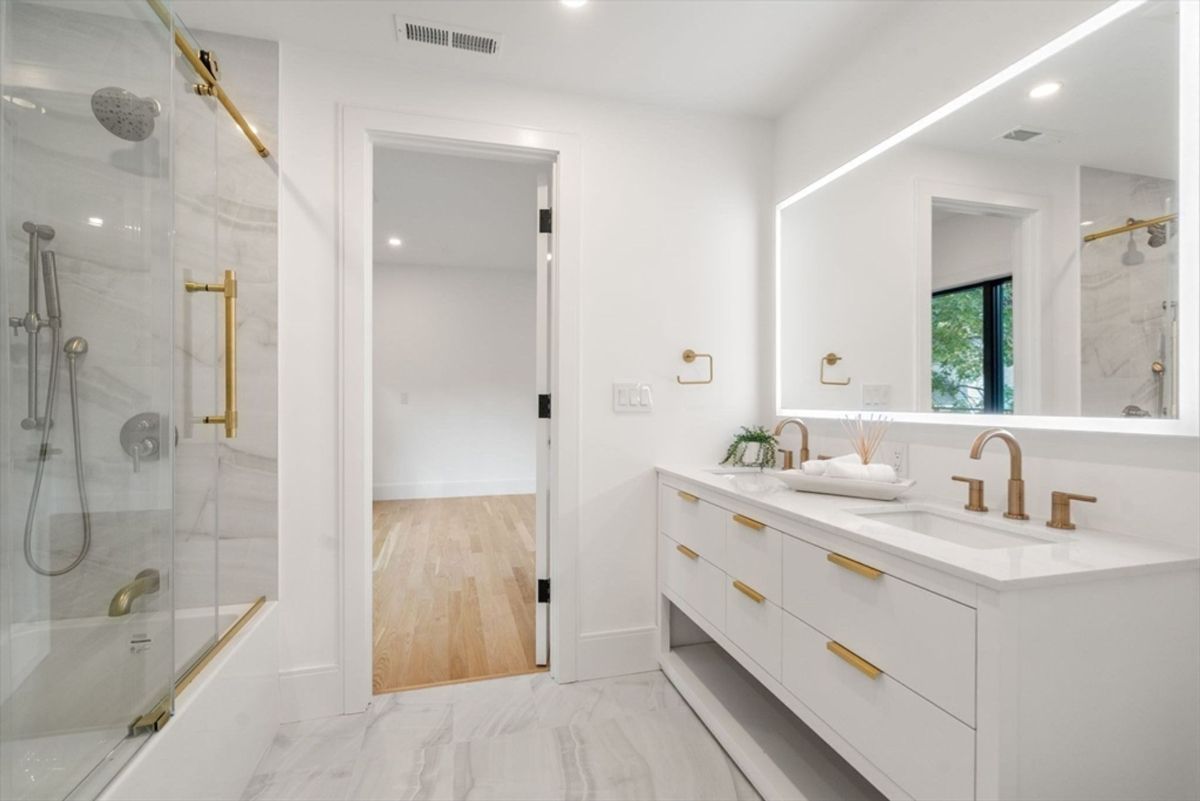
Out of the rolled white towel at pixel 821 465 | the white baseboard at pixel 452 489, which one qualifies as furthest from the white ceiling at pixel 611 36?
the white baseboard at pixel 452 489

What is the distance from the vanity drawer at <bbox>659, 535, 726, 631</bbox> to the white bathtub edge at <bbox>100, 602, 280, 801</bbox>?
4.72 ft

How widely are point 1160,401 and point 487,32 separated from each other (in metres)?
2.12

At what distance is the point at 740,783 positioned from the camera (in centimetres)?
156

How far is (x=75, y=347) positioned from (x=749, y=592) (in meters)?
1.81

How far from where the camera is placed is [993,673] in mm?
858

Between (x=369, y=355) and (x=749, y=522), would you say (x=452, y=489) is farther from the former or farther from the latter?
(x=749, y=522)

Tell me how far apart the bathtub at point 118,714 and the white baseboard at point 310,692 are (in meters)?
0.33

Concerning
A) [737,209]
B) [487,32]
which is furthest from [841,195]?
[487,32]

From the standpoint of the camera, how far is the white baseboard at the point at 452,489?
5.67 m

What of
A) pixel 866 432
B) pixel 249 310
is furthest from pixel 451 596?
pixel 866 432

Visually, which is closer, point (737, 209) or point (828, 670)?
point (828, 670)

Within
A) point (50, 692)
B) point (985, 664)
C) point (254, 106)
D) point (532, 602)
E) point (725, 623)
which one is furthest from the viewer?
point (532, 602)

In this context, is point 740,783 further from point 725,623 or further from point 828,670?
point 828,670

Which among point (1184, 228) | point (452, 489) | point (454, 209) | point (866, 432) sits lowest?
point (452, 489)
